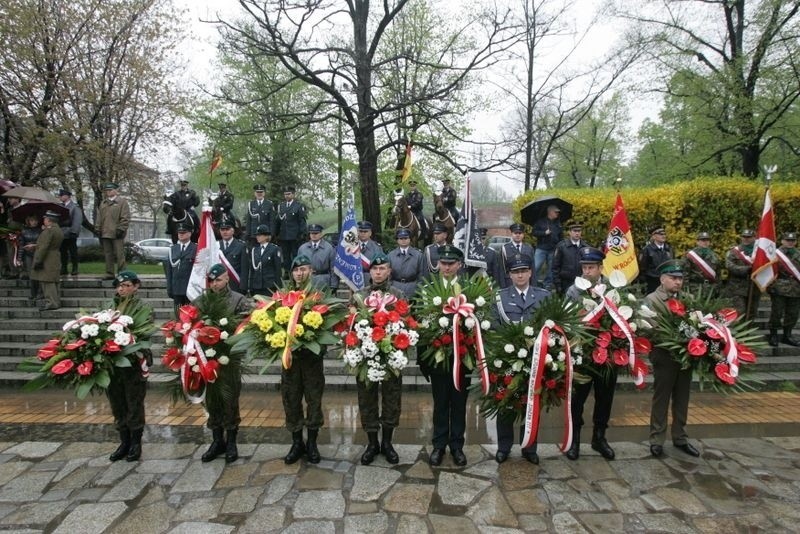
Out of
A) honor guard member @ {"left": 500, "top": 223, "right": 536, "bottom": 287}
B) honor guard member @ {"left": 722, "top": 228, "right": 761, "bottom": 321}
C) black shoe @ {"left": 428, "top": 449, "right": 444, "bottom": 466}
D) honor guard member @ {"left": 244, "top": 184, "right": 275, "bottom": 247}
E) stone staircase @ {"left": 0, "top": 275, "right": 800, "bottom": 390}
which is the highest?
honor guard member @ {"left": 244, "top": 184, "right": 275, "bottom": 247}

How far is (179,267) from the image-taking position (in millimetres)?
8016

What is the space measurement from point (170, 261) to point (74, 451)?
3.87 m

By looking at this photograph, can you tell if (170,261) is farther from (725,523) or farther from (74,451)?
(725,523)

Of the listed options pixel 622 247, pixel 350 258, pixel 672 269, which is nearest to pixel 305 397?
pixel 350 258

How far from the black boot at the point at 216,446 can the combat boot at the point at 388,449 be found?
5.45 ft

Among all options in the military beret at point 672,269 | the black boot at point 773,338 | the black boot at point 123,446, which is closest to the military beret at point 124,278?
the black boot at point 123,446

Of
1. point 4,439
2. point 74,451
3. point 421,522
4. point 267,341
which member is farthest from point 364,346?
point 4,439

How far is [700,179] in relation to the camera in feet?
33.2

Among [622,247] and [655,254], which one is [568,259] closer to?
[622,247]

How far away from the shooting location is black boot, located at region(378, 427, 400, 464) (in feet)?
14.9

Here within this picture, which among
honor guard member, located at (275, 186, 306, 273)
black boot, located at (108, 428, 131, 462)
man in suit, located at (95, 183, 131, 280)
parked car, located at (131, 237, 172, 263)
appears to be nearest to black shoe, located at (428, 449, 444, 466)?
black boot, located at (108, 428, 131, 462)

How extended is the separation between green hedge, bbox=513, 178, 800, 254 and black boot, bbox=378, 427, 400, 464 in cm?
829

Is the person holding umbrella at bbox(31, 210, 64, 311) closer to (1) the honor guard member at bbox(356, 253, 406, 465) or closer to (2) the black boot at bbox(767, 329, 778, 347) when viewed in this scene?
(1) the honor guard member at bbox(356, 253, 406, 465)

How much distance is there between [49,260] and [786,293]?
45.2 ft
